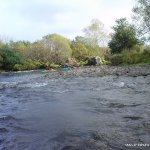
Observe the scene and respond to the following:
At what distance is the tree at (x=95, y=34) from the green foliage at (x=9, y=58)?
24363 mm

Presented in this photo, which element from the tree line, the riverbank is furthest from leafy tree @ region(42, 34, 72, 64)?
the riverbank

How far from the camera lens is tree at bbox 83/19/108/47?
87.2 meters

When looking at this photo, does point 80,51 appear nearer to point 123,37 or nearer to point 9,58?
point 9,58

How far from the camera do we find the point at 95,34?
289 feet

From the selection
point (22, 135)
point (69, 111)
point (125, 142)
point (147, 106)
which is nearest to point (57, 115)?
point (69, 111)

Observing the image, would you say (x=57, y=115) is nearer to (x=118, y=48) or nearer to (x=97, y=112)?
(x=97, y=112)

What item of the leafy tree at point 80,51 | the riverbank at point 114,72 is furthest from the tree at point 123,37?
the leafy tree at point 80,51

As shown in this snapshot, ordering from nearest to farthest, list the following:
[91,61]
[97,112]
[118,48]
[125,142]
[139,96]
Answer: [125,142] → [97,112] → [139,96] → [118,48] → [91,61]

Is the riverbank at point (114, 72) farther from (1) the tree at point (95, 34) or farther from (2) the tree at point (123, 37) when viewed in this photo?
(1) the tree at point (95, 34)

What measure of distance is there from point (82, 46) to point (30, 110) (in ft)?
258

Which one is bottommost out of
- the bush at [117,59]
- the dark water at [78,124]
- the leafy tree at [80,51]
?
the dark water at [78,124]

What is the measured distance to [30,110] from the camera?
35.1ft

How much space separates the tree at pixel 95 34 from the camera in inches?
3433

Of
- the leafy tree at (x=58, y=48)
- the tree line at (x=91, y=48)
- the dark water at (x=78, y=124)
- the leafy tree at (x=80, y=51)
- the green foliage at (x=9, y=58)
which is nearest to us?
the dark water at (x=78, y=124)
